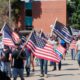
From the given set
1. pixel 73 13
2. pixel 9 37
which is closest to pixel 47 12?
pixel 73 13

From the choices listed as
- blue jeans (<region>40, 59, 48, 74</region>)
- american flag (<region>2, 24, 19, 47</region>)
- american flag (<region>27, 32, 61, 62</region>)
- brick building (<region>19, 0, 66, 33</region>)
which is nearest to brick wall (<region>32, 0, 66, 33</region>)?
brick building (<region>19, 0, 66, 33</region>)

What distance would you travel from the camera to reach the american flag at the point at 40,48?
50.8 ft

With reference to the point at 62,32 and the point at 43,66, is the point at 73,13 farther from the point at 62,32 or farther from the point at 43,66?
the point at 43,66

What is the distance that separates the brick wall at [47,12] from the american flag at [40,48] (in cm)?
6577

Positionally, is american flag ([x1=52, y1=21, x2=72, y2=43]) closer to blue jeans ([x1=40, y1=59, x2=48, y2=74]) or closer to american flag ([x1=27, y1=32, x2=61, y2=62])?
blue jeans ([x1=40, y1=59, x2=48, y2=74])

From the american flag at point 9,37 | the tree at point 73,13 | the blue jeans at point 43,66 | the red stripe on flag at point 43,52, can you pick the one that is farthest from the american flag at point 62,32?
the tree at point 73,13

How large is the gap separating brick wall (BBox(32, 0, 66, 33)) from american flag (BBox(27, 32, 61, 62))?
216 feet

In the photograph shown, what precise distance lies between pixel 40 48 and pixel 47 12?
67404 mm

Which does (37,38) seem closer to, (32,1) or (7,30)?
(7,30)

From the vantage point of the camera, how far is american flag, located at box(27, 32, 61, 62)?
50.8ft

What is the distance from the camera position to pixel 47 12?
82938mm

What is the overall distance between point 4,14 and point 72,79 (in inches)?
2413

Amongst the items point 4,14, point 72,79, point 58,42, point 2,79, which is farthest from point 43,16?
point 2,79

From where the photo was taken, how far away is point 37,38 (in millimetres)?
16031
